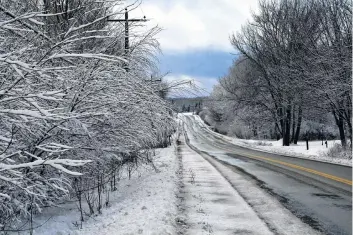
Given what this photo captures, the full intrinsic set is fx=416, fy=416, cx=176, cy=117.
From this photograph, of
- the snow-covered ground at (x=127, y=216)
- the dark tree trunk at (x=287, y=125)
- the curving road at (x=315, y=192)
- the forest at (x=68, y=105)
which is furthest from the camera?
the dark tree trunk at (x=287, y=125)

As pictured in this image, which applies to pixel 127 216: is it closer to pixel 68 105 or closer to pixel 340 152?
pixel 68 105

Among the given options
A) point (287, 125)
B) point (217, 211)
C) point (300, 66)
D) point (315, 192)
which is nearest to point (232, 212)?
point (217, 211)

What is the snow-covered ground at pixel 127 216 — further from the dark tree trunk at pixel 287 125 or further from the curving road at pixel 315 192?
the dark tree trunk at pixel 287 125

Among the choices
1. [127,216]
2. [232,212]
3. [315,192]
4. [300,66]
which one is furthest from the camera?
[300,66]

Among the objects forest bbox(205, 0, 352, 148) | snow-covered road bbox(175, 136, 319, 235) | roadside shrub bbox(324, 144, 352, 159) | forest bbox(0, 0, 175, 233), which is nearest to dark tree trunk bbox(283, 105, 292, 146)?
forest bbox(205, 0, 352, 148)

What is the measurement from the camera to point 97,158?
24.8ft

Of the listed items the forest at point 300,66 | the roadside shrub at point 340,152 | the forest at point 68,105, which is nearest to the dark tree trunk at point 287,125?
the forest at point 300,66

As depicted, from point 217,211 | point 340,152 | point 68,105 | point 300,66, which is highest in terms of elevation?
point 300,66

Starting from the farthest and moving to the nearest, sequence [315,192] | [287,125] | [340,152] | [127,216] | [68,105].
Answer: [287,125] < [340,152] < [315,192] < [127,216] < [68,105]

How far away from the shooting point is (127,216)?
7.01 meters

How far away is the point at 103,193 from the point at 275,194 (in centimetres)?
408

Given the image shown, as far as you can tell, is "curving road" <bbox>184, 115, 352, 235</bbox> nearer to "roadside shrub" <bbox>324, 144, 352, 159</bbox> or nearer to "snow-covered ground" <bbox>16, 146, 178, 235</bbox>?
"snow-covered ground" <bbox>16, 146, 178, 235</bbox>

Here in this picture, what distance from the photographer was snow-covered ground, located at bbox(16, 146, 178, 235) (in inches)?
246

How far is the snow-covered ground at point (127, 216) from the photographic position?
6250mm
